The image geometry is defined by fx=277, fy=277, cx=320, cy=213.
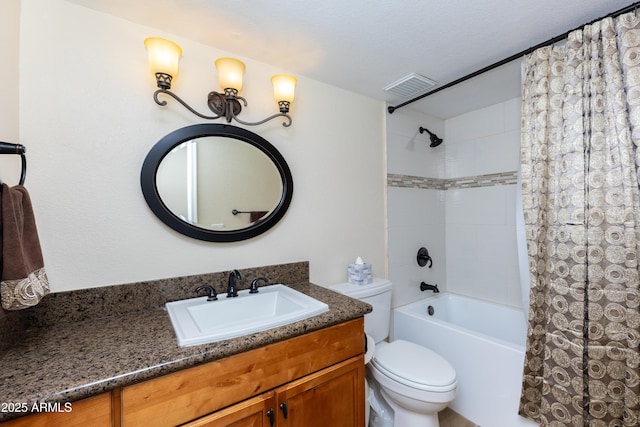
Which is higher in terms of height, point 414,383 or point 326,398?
point 326,398

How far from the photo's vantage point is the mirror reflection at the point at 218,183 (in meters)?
1.36

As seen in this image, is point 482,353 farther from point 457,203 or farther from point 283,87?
point 283,87

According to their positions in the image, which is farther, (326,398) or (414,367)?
(414,367)

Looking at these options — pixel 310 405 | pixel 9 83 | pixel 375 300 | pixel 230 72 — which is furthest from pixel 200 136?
pixel 375 300

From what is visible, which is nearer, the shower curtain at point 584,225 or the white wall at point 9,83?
the white wall at point 9,83

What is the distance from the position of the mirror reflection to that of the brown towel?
533 mm

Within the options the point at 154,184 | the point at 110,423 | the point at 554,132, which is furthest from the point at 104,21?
the point at 554,132

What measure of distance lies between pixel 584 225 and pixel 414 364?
1.08m

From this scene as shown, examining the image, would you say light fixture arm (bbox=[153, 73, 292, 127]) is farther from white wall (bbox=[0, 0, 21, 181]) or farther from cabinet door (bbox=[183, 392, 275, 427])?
cabinet door (bbox=[183, 392, 275, 427])

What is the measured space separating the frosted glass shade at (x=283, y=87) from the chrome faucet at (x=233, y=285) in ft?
3.24

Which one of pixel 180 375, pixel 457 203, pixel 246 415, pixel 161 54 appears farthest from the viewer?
pixel 457 203

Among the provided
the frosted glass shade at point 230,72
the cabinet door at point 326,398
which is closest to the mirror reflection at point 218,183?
the frosted glass shade at point 230,72

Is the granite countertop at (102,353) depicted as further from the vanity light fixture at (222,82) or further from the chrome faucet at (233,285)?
the vanity light fixture at (222,82)

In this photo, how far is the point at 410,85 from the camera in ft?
6.16
